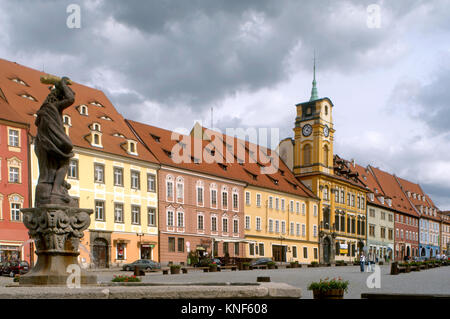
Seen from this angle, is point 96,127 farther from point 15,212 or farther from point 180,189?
point 180,189

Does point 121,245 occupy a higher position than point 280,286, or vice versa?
point 280,286

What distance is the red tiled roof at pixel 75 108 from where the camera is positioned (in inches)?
1711

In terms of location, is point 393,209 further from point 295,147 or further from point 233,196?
point 233,196

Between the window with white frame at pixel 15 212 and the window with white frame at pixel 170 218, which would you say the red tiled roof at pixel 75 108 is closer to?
the window with white frame at pixel 170 218

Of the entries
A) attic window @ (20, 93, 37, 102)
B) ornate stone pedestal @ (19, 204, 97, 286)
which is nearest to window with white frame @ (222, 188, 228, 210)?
attic window @ (20, 93, 37, 102)

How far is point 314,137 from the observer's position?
7550 cm

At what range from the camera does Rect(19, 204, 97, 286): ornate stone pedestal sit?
1174 cm

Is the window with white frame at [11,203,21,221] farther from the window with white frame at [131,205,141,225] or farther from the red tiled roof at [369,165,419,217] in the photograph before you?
the red tiled roof at [369,165,419,217]

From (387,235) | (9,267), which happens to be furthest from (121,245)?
(387,235)

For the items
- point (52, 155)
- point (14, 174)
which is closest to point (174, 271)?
point (14, 174)

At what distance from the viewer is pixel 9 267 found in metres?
33.2

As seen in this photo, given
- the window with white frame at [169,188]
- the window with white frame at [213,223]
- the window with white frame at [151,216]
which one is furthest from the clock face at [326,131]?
the window with white frame at [151,216]

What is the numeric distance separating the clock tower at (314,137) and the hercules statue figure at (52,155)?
63687 mm

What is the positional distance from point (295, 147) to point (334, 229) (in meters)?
11.6
